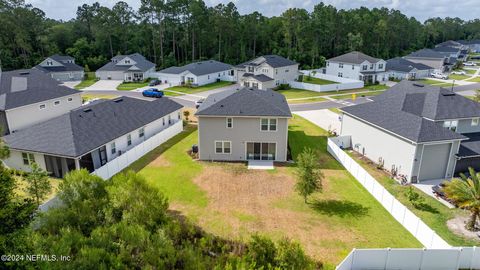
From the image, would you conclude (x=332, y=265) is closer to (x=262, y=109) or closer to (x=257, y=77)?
(x=262, y=109)

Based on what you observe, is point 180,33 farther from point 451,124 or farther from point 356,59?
point 451,124

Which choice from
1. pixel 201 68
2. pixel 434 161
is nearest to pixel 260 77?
pixel 201 68

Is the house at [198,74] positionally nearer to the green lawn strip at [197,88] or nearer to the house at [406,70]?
the green lawn strip at [197,88]

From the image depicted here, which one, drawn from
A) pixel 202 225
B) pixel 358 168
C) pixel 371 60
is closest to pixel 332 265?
pixel 202 225

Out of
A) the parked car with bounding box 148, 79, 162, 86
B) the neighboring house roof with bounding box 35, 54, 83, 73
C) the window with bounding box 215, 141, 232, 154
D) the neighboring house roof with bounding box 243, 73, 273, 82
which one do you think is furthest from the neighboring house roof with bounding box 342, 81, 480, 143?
the neighboring house roof with bounding box 35, 54, 83, 73

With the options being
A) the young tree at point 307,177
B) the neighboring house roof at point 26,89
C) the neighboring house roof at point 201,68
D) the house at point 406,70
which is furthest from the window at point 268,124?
the house at point 406,70
